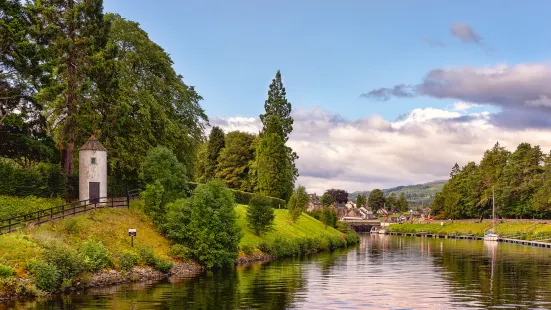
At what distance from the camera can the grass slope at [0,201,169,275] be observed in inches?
1560

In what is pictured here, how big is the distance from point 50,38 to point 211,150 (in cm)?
8747

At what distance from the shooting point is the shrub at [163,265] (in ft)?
161

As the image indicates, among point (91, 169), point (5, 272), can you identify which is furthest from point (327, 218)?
point (5, 272)

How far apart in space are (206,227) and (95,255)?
1305 centimetres

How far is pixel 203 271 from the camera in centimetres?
5403

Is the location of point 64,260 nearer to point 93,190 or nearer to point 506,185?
point 93,190

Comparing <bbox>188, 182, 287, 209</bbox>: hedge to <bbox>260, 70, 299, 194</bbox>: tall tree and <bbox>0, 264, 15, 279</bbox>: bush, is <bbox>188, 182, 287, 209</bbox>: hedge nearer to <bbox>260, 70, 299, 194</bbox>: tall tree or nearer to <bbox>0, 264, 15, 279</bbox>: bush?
<bbox>260, 70, 299, 194</bbox>: tall tree

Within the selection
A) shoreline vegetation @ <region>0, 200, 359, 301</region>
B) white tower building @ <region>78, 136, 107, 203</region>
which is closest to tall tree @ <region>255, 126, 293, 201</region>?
shoreline vegetation @ <region>0, 200, 359, 301</region>

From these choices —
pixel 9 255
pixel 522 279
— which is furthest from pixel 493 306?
pixel 9 255

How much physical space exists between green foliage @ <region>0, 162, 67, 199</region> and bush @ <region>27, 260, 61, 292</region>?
48.2 feet

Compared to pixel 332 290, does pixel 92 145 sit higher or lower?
higher

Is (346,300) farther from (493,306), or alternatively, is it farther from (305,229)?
(305,229)

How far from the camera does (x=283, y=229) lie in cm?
8612

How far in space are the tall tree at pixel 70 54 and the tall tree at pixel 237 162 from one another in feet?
224
